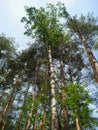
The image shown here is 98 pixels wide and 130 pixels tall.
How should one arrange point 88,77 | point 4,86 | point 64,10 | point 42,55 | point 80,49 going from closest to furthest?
1. point 64,10
2. point 88,77
3. point 80,49
4. point 42,55
5. point 4,86

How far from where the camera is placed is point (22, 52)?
23438 mm

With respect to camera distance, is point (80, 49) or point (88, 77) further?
point (80, 49)

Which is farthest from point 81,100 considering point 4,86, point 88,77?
point 4,86

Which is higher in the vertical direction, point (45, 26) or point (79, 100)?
point (45, 26)

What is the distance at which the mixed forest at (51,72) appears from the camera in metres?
12.2

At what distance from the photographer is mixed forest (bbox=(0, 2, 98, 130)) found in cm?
1216

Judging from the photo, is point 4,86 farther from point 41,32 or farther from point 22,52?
point 41,32

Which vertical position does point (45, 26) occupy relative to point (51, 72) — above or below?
above

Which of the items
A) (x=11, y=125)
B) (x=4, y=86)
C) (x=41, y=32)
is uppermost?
(x=4, y=86)

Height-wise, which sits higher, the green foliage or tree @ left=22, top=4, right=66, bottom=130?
tree @ left=22, top=4, right=66, bottom=130

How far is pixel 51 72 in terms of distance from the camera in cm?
1202

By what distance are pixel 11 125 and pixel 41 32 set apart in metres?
12.7

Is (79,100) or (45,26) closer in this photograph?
(79,100)

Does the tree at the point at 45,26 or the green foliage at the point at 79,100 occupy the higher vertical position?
the tree at the point at 45,26
